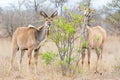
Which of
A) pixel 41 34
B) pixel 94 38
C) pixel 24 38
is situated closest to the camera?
pixel 41 34

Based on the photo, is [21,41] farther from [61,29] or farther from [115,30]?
[115,30]

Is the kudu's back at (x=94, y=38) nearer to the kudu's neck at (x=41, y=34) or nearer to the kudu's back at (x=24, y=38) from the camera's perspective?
the kudu's neck at (x=41, y=34)

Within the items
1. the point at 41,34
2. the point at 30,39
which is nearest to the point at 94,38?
the point at 41,34

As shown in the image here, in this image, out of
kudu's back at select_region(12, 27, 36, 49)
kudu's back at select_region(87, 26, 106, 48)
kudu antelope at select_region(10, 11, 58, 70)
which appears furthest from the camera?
kudu's back at select_region(87, 26, 106, 48)

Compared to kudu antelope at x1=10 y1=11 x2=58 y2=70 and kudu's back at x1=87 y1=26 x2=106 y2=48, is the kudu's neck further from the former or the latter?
kudu's back at x1=87 y1=26 x2=106 y2=48

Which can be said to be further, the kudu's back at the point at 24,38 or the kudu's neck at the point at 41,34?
the kudu's back at the point at 24,38

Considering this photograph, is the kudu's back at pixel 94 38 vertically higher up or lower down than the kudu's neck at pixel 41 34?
lower down

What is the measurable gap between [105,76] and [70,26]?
217cm

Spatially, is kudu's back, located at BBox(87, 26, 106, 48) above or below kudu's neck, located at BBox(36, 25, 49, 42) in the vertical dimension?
below

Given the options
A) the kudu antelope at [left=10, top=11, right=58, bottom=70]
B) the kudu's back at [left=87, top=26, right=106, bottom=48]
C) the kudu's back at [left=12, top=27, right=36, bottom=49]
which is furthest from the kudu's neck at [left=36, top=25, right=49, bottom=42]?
the kudu's back at [left=87, top=26, right=106, bottom=48]

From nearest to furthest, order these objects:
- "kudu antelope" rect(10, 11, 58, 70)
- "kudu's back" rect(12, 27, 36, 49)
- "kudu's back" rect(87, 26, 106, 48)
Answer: "kudu antelope" rect(10, 11, 58, 70)
"kudu's back" rect(12, 27, 36, 49)
"kudu's back" rect(87, 26, 106, 48)

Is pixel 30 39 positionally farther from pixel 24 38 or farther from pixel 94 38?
pixel 94 38

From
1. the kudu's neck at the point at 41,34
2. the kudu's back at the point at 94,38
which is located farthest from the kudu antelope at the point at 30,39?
the kudu's back at the point at 94,38

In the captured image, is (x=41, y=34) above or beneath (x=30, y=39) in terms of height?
above
